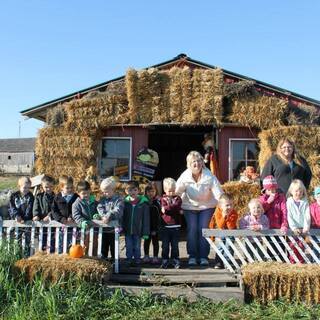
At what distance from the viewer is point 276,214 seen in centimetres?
692

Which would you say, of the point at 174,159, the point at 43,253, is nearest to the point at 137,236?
the point at 43,253

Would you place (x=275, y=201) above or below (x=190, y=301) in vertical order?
above

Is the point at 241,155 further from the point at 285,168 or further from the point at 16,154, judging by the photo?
the point at 16,154

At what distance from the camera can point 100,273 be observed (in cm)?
567

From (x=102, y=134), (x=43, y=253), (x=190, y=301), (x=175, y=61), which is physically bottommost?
(x=190, y=301)

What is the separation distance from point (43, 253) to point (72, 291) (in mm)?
1015

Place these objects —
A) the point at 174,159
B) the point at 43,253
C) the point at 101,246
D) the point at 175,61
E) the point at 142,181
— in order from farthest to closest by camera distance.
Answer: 1. the point at 174,159
2. the point at 175,61
3. the point at 142,181
4. the point at 101,246
5. the point at 43,253

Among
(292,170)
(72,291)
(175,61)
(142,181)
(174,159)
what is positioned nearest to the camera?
(72,291)

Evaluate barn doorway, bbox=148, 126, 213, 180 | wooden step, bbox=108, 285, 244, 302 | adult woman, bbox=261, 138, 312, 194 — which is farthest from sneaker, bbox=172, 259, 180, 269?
barn doorway, bbox=148, 126, 213, 180

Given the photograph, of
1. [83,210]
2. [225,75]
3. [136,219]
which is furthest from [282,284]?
[225,75]

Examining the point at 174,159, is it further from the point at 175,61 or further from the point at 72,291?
the point at 72,291

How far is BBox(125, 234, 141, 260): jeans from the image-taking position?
7051 millimetres

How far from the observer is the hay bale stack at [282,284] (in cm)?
556

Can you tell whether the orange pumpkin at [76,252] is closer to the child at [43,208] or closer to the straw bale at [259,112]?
the child at [43,208]
